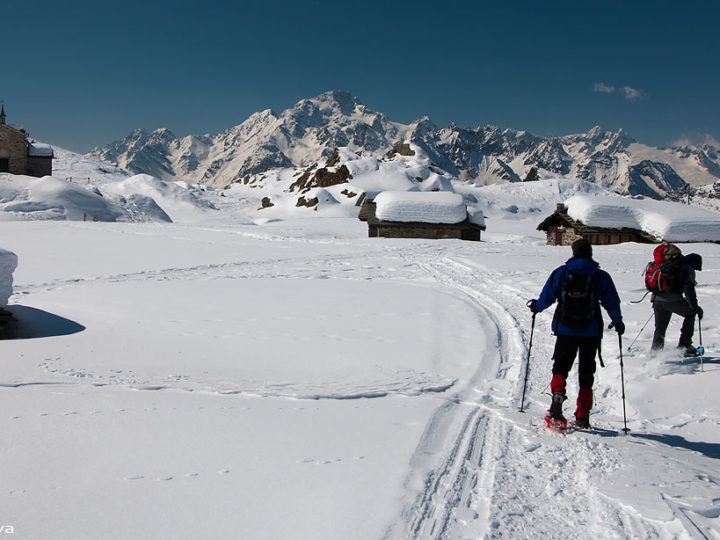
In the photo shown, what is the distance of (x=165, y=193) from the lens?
8012cm

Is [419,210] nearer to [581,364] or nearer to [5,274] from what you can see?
[5,274]

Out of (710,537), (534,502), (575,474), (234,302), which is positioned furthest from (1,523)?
(234,302)

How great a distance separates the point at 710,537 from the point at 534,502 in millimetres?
956

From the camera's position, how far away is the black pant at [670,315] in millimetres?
6996

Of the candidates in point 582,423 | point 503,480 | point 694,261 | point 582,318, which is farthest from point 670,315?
point 503,480

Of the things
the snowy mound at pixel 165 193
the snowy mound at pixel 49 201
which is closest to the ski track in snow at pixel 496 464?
the snowy mound at pixel 49 201

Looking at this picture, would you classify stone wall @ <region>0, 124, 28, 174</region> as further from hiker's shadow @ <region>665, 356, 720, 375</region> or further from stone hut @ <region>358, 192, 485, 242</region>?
hiker's shadow @ <region>665, 356, 720, 375</region>

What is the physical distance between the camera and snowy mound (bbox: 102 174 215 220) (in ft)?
246

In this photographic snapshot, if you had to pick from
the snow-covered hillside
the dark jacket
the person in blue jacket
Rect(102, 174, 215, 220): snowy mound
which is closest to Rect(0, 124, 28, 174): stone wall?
Rect(102, 174, 215, 220): snowy mound

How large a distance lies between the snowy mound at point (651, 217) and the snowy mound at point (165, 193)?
2174 inches

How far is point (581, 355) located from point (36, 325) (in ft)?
27.0

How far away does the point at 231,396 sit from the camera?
5230 mm

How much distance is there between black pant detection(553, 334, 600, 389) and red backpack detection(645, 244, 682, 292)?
2839 millimetres

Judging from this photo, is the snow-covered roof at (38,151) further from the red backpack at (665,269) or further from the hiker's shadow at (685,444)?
the hiker's shadow at (685,444)
